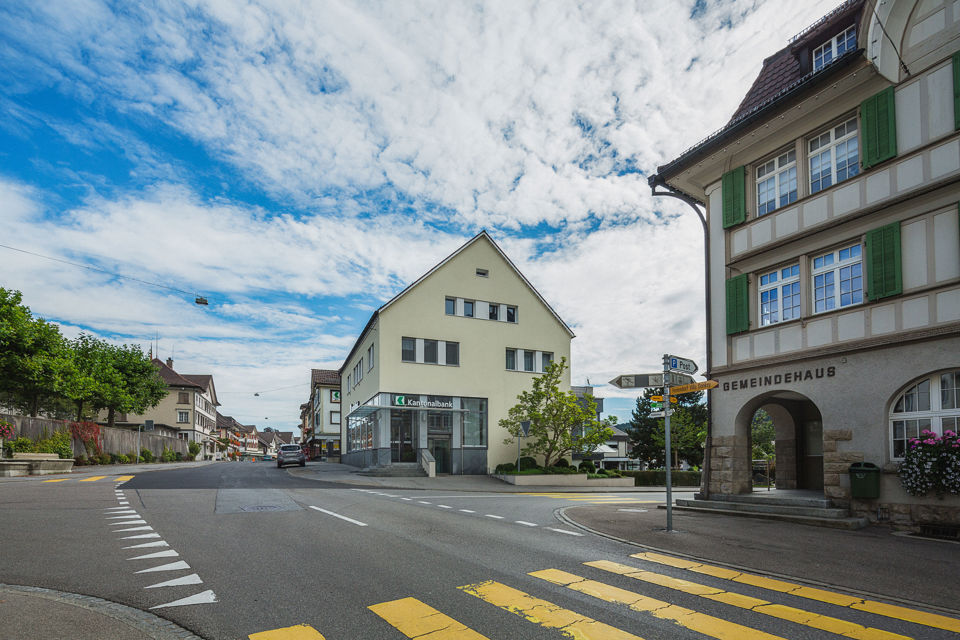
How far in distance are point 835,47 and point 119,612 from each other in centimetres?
1717

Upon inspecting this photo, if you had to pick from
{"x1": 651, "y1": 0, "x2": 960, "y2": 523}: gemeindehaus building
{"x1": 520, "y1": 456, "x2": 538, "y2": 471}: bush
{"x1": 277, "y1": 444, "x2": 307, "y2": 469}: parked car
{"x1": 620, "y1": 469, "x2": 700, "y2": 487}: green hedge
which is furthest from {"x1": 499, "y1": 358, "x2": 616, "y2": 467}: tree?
{"x1": 277, "y1": 444, "x2": 307, "y2": 469}: parked car

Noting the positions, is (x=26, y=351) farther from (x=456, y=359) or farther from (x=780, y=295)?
(x=780, y=295)

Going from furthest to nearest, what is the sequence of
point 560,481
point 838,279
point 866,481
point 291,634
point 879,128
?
point 560,481 → point 838,279 → point 879,128 → point 866,481 → point 291,634

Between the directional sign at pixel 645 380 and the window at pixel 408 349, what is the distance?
23.8 metres

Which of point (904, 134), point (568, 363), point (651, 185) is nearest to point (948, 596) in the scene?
point (904, 134)

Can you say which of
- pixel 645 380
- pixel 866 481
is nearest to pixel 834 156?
pixel 866 481

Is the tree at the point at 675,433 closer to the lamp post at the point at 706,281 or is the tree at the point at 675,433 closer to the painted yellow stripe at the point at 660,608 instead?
the lamp post at the point at 706,281

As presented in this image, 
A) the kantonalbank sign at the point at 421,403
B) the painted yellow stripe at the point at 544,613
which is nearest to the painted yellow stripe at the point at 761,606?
the painted yellow stripe at the point at 544,613

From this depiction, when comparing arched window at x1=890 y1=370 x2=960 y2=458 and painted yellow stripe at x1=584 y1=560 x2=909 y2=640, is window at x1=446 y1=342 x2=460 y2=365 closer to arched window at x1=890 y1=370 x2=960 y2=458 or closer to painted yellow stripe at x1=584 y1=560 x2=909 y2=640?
arched window at x1=890 y1=370 x2=960 y2=458

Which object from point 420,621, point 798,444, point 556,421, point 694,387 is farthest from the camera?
point 556,421

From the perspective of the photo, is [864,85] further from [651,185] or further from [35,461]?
[35,461]

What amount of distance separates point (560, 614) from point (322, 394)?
2695 inches

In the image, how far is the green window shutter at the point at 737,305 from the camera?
617 inches

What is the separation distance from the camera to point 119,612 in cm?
555
